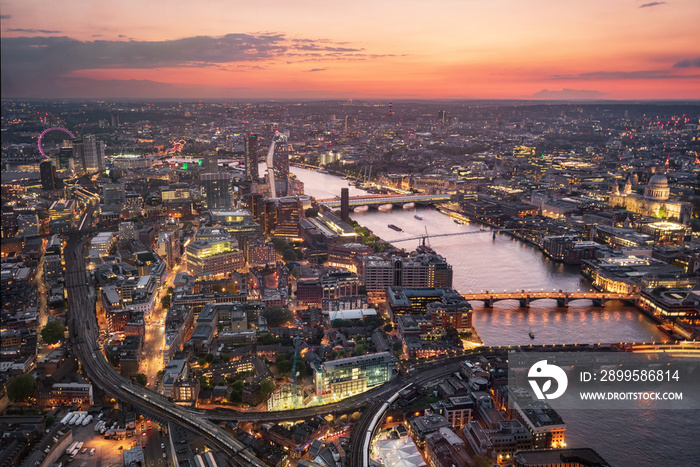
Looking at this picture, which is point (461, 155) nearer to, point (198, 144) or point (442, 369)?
point (198, 144)

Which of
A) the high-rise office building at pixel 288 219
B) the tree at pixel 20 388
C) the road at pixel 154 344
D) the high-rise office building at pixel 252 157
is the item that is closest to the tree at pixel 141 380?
the road at pixel 154 344

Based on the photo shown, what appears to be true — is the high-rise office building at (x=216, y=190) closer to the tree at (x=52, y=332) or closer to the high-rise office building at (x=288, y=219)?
the high-rise office building at (x=288, y=219)

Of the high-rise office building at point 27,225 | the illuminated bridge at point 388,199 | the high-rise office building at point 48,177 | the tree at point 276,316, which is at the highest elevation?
the high-rise office building at point 48,177

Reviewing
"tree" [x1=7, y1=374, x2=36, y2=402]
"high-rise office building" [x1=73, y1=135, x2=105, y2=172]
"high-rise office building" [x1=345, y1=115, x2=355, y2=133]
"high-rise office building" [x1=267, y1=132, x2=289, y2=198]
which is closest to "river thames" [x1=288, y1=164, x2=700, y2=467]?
"high-rise office building" [x1=267, y1=132, x2=289, y2=198]

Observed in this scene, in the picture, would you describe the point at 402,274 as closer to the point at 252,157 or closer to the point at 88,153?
the point at 252,157

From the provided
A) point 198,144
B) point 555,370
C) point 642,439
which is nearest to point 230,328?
point 555,370

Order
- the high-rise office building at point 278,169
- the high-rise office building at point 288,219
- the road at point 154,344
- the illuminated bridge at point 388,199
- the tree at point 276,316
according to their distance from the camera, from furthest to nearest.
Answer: the illuminated bridge at point 388,199 < the high-rise office building at point 278,169 < the high-rise office building at point 288,219 < the tree at point 276,316 < the road at point 154,344
